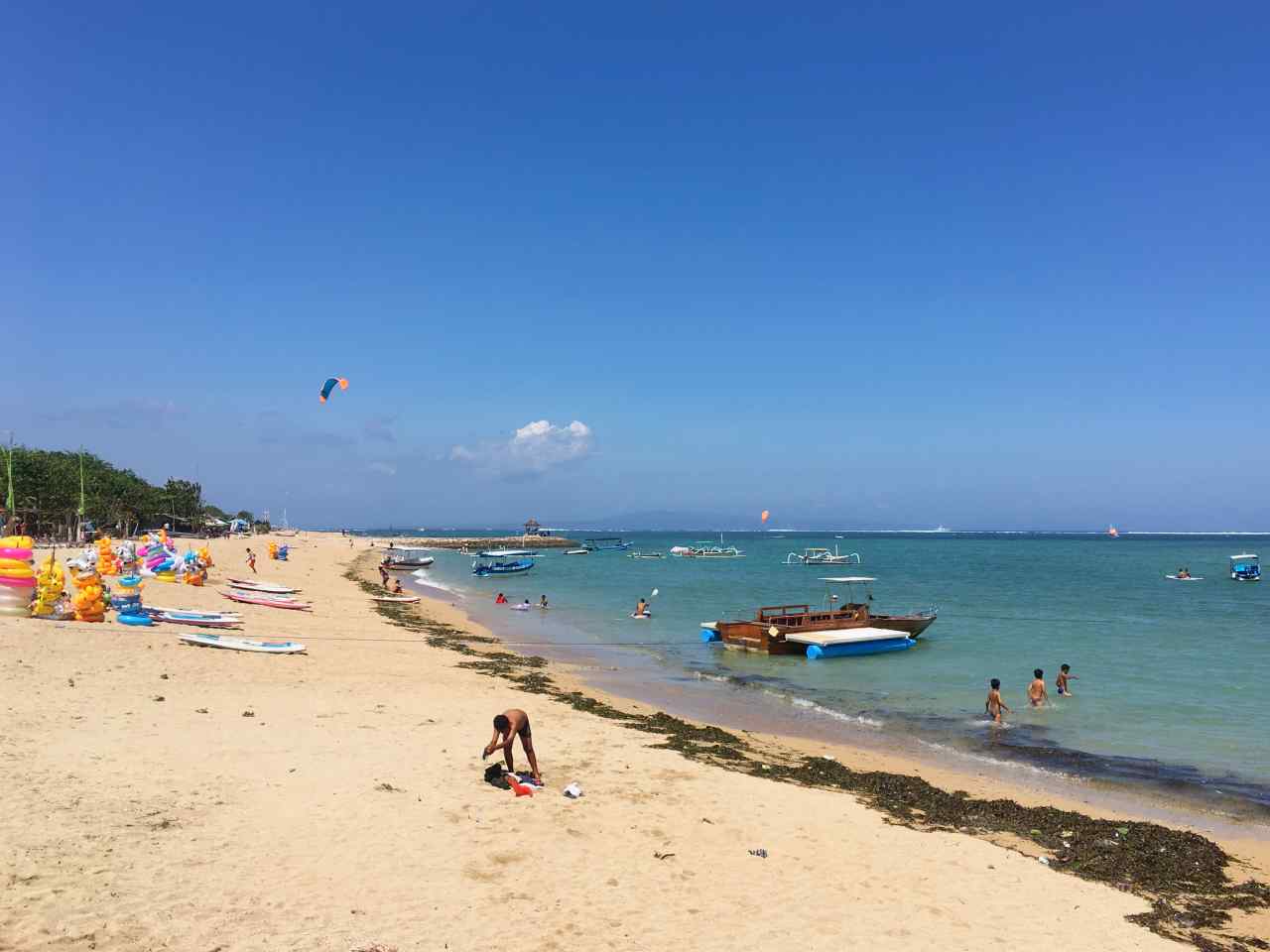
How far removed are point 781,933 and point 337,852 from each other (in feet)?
14.4

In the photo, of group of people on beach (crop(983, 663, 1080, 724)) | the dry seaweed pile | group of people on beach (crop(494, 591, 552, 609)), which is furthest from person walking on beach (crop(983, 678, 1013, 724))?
group of people on beach (crop(494, 591, 552, 609))

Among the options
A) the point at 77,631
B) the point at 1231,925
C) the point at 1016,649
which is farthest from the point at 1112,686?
the point at 77,631

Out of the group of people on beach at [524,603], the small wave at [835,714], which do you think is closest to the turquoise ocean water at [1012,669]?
the small wave at [835,714]

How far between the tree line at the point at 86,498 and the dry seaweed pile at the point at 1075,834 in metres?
44.5

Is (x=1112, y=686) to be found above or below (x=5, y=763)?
below

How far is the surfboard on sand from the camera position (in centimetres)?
1923

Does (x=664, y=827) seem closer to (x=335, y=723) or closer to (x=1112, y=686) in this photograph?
(x=335, y=723)

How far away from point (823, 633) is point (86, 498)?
214 feet

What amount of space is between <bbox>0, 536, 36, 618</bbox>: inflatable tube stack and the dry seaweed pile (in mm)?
15194

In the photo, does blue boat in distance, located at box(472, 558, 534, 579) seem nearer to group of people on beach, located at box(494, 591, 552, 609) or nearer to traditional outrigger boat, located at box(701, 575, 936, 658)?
group of people on beach, located at box(494, 591, 552, 609)

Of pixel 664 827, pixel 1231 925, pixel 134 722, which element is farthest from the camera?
pixel 134 722

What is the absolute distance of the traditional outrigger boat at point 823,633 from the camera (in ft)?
94.2

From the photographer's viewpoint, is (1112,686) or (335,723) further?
(1112,686)

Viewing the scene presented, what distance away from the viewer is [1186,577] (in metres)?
70.6
